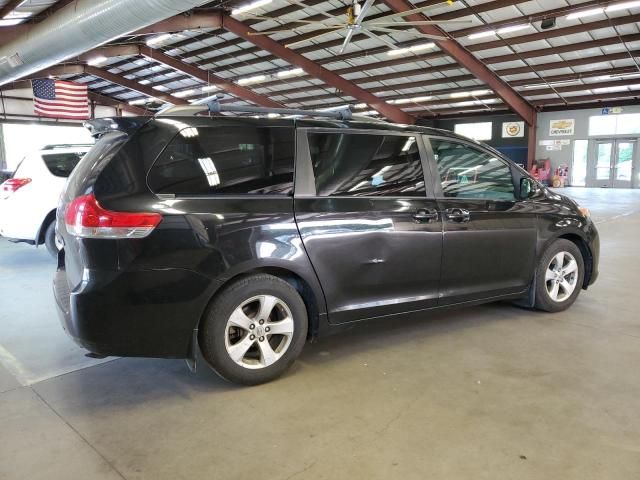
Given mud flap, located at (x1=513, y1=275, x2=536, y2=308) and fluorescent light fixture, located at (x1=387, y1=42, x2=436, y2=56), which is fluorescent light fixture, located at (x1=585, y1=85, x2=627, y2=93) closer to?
fluorescent light fixture, located at (x1=387, y1=42, x2=436, y2=56)

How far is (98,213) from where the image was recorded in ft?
7.66

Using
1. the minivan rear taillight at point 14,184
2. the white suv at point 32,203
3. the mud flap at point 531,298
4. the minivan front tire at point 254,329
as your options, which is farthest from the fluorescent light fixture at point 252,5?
the minivan front tire at point 254,329

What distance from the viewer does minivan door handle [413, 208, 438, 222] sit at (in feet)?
10.3

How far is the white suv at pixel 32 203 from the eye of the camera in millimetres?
5910

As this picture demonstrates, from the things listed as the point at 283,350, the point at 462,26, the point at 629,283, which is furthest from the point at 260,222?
the point at 462,26

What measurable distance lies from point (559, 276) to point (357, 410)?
237 cm

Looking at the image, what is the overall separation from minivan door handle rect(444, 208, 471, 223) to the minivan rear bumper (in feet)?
5.40

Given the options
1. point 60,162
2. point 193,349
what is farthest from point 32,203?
point 193,349

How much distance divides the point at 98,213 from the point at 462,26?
16.0 meters

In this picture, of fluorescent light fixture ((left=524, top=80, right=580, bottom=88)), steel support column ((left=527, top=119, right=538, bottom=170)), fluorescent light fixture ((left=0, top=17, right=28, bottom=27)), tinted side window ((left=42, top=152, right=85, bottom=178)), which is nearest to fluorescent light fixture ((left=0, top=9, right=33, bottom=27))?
fluorescent light fixture ((left=0, top=17, right=28, bottom=27))

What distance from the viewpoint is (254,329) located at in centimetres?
266

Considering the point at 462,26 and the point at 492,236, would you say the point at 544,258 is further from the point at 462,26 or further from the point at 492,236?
the point at 462,26

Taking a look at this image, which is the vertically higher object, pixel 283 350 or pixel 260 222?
pixel 260 222

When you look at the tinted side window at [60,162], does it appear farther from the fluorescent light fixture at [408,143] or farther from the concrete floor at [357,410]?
the fluorescent light fixture at [408,143]
